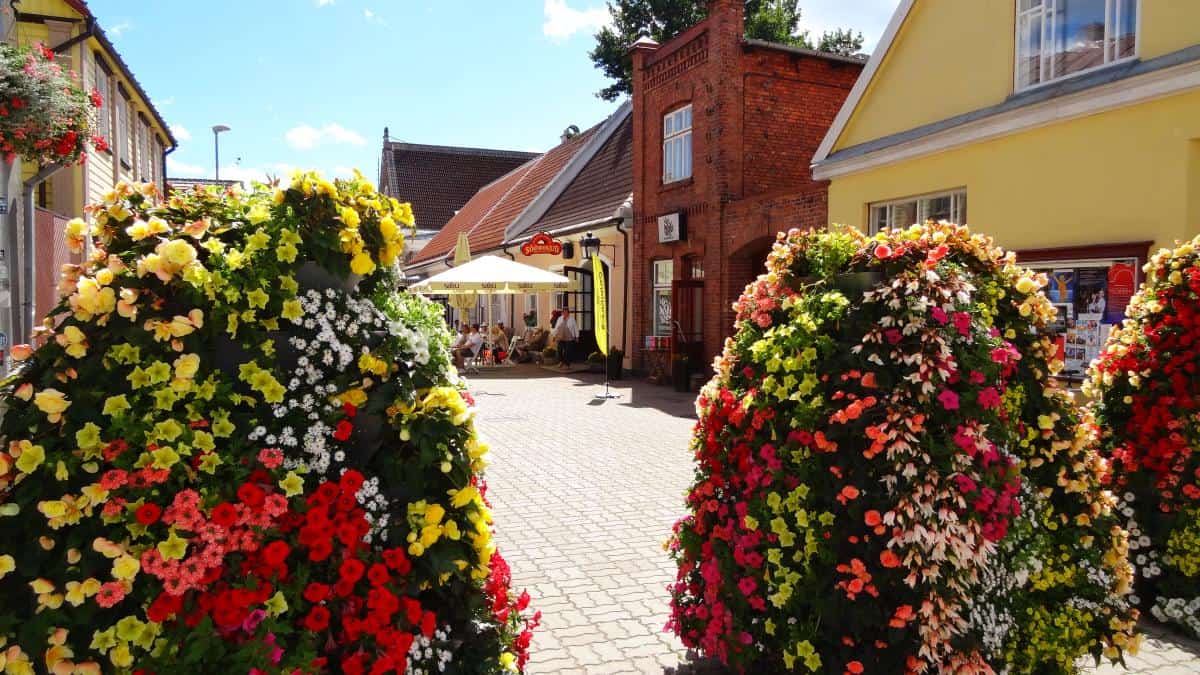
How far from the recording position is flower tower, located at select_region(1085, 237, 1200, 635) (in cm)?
433

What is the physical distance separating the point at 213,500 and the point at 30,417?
53cm

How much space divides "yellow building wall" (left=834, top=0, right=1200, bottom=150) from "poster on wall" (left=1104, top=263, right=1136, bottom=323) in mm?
2350

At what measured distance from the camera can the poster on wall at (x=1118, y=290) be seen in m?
7.84

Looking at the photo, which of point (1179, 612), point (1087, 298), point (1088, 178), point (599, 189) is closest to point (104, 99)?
point (599, 189)

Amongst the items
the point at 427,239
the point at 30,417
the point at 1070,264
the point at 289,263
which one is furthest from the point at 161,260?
the point at 427,239

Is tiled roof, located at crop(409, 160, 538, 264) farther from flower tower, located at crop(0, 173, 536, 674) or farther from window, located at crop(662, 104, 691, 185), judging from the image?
flower tower, located at crop(0, 173, 536, 674)

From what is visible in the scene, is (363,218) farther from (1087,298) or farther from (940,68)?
Answer: (940,68)

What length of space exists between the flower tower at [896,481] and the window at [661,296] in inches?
551

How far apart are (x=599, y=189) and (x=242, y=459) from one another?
20774 millimetres

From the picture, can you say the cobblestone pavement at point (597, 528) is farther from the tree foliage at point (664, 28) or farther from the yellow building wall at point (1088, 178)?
the tree foliage at point (664, 28)

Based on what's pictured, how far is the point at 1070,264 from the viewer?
335 inches

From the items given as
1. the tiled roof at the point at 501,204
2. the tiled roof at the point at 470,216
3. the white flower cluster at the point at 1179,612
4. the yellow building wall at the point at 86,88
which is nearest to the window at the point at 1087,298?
the white flower cluster at the point at 1179,612

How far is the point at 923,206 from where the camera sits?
1104 cm

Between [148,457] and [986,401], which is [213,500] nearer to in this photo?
[148,457]
